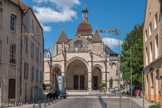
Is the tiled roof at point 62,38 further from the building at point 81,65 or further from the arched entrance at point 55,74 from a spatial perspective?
the arched entrance at point 55,74

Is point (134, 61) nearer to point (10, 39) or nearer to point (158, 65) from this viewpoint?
A: point (158, 65)

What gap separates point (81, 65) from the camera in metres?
61.2

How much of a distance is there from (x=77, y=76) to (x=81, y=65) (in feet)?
10.3

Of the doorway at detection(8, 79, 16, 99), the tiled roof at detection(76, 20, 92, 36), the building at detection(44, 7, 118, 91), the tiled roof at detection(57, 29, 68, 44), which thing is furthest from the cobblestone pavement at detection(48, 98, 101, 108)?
the tiled roof at detection(76, 20, 92, 36)

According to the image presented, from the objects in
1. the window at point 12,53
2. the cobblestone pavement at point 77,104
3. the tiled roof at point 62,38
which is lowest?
the cobblestone pavement at point 77,104

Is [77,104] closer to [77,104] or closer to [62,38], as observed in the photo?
[77,104]

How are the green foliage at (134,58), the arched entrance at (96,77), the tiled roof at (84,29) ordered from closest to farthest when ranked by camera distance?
the green foliage at (134,58)
the arched entrance at (96,77)
the tiled roof at (84,29)

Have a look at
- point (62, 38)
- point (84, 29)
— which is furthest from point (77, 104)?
point (84, 29)

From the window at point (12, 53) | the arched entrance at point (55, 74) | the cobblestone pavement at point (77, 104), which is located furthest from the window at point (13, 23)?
the arched entrance at point (55, 74)

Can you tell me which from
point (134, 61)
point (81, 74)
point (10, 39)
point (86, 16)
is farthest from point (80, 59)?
point (10, 39)

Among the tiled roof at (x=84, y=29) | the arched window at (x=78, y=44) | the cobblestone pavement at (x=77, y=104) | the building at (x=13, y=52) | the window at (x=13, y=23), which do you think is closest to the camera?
the building at (x=13, y=52)

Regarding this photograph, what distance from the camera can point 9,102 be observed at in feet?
62.5

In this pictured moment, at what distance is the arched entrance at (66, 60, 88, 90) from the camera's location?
60.9 m

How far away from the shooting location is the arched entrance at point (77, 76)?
200 feet
